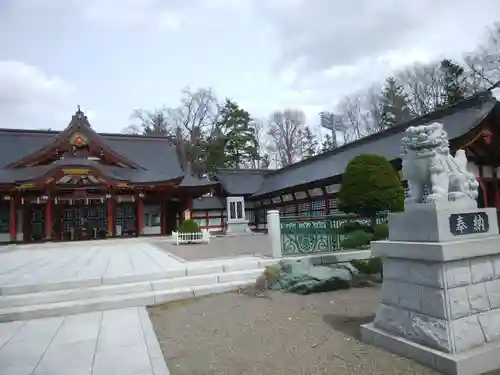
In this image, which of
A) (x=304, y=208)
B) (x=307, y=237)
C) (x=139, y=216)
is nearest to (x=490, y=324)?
(x=307, y=237)

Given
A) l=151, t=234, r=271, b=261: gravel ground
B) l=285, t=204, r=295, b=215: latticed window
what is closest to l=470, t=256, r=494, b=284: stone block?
l=151, t=234, r=271, b=261: gravel ground

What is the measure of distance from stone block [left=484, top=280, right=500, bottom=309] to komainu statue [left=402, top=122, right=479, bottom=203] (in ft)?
2.96

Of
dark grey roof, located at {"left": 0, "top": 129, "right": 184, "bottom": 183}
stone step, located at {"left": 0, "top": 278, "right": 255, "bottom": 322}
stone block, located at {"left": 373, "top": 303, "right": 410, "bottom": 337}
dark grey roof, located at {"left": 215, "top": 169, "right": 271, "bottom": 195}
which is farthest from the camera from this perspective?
dark grey roof, located at {"left": 215, "top": 169, "right": 271, "bottom": 195}

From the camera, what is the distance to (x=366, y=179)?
880 centimetres

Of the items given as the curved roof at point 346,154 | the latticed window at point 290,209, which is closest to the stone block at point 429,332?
the curved roof at point 346,154

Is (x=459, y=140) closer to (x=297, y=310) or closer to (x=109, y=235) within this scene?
(x=297, y=310)

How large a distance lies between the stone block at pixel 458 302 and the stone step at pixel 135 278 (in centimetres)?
517

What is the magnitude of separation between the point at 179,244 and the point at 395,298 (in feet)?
40.6

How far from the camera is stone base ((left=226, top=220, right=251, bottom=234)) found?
2367 cm

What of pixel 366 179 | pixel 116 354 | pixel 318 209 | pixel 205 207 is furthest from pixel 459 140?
pixel 205 207

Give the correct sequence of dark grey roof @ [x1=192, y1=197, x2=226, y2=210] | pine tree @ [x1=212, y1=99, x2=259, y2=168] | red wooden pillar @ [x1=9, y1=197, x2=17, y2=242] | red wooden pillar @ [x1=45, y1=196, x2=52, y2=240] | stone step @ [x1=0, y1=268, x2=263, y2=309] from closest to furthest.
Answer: stone step @ [x1=0, y1=268, x2=263, y2=309], red wooden pillar @ [x1=45, y1=196, x2=52, y2=240], red wooden pillar @ [x1=9, y1=197, x2=17, y2=242], dark grey roof @ [x1=192, y1=197, x2=226, y2=210], pine tree @ [x1=212, y1=99, x2=259, y2=168]

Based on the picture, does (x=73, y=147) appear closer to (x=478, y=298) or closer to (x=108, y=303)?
(x=108, y=303)

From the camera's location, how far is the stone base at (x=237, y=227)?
77.7 ft

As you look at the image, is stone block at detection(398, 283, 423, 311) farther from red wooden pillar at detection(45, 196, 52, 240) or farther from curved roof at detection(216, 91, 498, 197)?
red wooden pillar at detection(45, 196, 52, 240)
